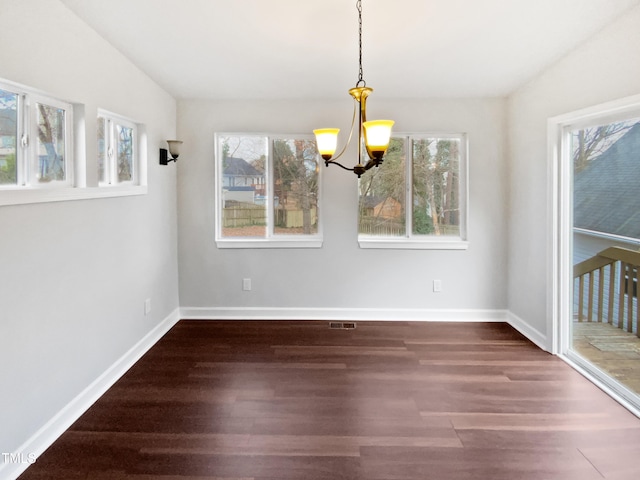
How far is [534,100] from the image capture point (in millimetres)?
3824

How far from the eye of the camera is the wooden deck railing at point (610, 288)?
2781 mm

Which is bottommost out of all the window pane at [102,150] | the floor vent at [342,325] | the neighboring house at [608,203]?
the floor vent at [342,325]

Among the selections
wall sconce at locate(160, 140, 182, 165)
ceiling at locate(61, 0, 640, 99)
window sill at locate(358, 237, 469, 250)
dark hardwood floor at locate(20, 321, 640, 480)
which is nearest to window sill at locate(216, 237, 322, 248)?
window sill at locate(358, 237, 469, 250)

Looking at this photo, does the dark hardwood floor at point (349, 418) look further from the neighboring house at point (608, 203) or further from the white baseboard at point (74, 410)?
the neighboring house at point (608, 203)

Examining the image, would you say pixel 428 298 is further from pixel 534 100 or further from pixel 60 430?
pixel 60 430

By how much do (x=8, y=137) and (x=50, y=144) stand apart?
32 centimetres

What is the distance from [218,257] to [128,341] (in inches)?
56.3

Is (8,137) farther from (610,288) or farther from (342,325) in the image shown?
(610,288)

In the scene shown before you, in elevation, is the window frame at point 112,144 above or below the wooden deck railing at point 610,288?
above

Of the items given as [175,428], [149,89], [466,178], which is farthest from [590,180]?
[149,89]

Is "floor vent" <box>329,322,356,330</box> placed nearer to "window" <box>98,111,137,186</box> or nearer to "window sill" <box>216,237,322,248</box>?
"window sill" <box>216,237,322,248</box>

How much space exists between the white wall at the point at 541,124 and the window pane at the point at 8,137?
3.49m

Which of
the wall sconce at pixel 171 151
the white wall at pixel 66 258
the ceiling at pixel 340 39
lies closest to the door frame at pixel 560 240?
the ceiling at pixel 340 39

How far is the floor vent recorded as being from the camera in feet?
14.2
